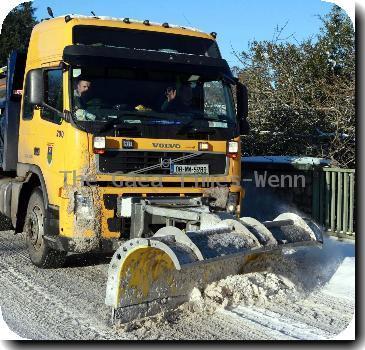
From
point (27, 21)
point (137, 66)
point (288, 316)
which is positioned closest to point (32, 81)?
point (137, 66)

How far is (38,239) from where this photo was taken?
6.75 m

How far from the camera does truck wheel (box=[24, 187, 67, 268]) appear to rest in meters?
6.65

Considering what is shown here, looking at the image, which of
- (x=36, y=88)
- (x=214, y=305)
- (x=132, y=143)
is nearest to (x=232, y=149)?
(x=132, y=143)

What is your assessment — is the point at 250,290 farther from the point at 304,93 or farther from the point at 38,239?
the point at 304,93

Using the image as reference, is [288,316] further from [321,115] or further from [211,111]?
[321,115]

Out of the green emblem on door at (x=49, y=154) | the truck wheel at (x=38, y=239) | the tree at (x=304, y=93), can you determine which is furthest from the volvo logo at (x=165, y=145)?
the tree at (x=304, y=93)

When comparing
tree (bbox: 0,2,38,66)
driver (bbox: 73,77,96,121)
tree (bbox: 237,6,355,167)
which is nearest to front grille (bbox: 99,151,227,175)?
driver (bbox: 73,77,96,121)

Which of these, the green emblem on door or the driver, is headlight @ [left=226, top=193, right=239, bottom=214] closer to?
the driver

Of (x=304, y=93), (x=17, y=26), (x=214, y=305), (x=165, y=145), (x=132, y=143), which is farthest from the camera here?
(x=17, y=26)

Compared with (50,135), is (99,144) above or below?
below

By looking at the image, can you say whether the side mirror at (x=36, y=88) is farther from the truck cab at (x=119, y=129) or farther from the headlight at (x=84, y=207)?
the headlight at (x=84, y=207)

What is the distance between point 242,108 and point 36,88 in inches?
99.3

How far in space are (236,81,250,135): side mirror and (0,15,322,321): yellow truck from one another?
1 centimetres

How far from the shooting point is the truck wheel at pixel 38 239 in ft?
21.8
